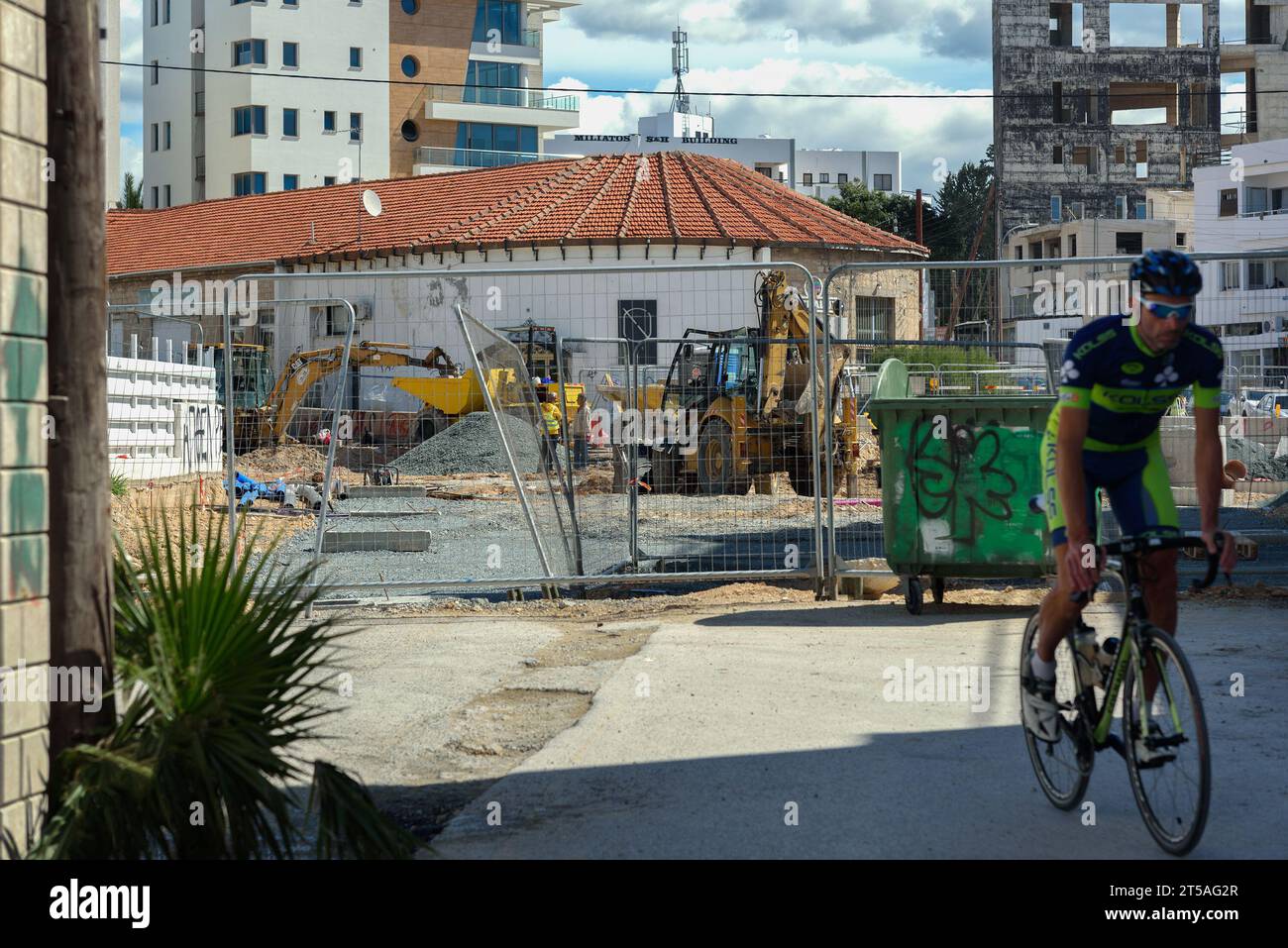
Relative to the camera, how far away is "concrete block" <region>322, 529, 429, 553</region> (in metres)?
15.2

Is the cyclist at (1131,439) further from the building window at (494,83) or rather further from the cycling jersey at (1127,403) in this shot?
the building window at (494,83)

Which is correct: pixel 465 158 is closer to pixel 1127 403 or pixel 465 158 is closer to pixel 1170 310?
pixel 1127 403

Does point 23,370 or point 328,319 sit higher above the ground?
point 328,319

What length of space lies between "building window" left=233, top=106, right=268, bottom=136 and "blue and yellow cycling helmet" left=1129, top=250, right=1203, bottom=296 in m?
71.5

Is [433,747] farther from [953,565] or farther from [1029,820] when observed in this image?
[953,565]

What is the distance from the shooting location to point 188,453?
795 inches

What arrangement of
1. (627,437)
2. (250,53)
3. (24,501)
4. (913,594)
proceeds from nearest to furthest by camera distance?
(24,501) → (913,594) → (627,437) → (250,53)

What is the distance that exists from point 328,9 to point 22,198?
243ft

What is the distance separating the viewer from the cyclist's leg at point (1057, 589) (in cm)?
530

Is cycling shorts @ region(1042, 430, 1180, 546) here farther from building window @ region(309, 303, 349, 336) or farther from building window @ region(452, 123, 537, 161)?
building window @ region(452, 123, 537, 161)

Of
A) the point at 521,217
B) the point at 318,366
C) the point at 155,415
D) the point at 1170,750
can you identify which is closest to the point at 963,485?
the point at 1170,750

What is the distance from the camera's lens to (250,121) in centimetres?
7206

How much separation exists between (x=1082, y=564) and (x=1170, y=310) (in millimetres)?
874
